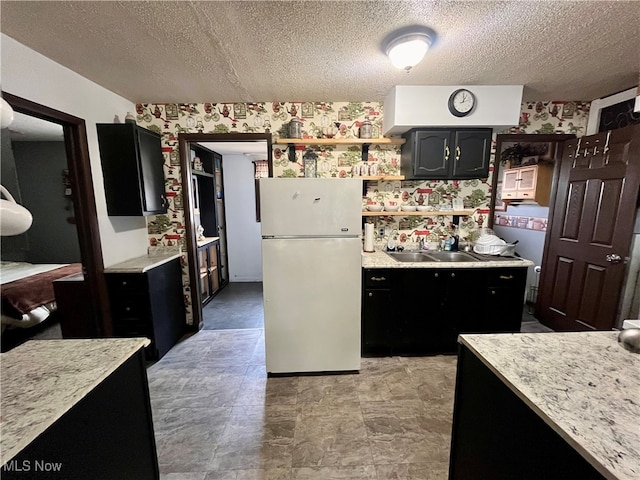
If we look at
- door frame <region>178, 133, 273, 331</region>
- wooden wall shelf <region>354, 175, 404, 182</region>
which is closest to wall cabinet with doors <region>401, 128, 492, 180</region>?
wooden wall shelf <region>354, 175, 404, 182</region>

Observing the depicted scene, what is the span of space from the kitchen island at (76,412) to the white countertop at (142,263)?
1205mm

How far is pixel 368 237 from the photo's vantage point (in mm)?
2805

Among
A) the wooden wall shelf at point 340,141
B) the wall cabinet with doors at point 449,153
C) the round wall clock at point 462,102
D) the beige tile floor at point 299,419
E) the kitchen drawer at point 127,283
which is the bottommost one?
the beige tile floor at point 299,419

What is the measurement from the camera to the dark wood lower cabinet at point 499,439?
29.9 inches

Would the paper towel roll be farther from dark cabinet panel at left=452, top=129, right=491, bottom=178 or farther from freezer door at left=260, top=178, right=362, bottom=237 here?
dark cabinet panel at left=452, top=129, right=491, bottom=178

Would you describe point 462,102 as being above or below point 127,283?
above

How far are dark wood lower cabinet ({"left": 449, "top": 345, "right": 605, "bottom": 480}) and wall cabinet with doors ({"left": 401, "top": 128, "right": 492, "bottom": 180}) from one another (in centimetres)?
179

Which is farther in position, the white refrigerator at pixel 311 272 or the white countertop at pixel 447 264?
the white countertop at pixel 447 264

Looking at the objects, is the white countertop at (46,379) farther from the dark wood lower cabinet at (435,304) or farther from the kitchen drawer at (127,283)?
the dark wood lower cabinet at (435,304)

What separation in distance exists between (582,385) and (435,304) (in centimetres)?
161

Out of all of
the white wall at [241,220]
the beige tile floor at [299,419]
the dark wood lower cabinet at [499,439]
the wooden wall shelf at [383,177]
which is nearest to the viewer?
the dark wood lower cabinet at [499,439]

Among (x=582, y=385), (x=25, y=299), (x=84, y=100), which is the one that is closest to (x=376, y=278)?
(x=582, y=385)

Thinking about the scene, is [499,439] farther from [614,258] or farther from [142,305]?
[142,305]

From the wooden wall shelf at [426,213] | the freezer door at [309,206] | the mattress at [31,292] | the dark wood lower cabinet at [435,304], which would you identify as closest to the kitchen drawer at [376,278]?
the dark wood lower cabinet at [435,304]
